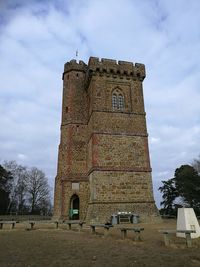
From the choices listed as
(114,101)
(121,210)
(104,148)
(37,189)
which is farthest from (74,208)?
(37,189)

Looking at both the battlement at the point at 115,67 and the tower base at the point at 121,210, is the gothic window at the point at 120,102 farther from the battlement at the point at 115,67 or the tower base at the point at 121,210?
the tower base at the point at 121,210

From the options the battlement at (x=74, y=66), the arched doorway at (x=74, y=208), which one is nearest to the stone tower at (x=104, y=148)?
the arched doorway at (x=74, y=208)

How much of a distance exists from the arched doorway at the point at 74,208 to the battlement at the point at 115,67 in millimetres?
11756

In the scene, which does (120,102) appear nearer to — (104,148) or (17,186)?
(104,148)

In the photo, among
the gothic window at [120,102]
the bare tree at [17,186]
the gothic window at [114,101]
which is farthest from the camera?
the bare tree at [17,186]

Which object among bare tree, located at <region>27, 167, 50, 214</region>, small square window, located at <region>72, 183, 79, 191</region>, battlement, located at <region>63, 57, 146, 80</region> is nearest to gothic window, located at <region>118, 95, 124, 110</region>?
battlement, located at <region>63, 57, 146, 80</region>

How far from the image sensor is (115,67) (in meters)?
22.9

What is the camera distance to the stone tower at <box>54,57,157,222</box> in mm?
19113

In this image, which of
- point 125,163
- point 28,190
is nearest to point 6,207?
point 28,190

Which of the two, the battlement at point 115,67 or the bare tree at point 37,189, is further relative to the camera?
the bare tree at point 37,189

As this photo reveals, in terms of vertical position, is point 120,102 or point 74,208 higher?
point 120,102

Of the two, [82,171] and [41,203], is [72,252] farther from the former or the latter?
[41,203]

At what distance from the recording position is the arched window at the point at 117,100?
22.0 m

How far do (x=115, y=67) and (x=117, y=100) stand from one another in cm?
325
